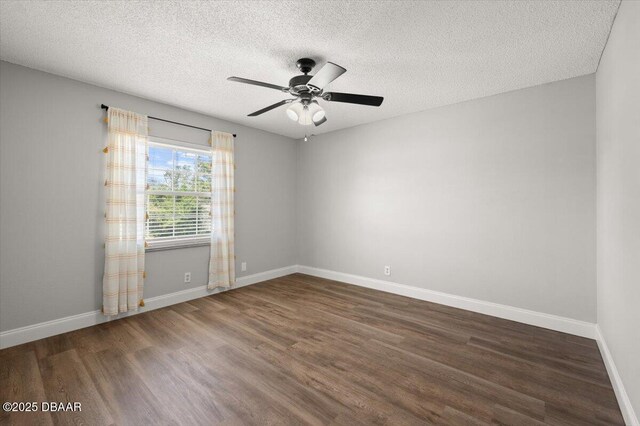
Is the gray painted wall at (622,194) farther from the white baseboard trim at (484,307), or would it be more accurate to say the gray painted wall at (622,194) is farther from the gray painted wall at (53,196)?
the gray painted wall at (53,196)

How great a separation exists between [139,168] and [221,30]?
2.10m

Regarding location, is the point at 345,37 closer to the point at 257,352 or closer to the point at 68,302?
the point at 257,352

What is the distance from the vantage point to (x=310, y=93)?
247 centimetres

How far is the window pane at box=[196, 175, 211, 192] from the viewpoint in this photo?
4.01 metres

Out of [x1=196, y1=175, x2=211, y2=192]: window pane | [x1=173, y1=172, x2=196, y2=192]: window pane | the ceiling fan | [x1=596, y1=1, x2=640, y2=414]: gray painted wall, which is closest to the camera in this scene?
[x1=596, y1=1, x2=640, y2=414]: gray painted wall

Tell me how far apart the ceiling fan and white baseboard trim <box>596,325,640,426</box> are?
2.51 metres

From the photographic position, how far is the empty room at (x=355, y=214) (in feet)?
6.00

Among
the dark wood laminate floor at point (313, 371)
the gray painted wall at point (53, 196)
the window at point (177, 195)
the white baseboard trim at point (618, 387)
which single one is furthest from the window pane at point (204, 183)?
the white baseboard trim at point (618, 387)

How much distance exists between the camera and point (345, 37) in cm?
218

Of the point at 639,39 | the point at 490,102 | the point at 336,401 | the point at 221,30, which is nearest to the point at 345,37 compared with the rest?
the point at 221,30

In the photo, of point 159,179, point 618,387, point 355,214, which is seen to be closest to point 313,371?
point 618,387

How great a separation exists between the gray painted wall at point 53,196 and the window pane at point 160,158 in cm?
21

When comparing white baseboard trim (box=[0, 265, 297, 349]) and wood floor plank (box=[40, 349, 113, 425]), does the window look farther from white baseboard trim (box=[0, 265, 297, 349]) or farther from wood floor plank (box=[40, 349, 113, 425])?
wood floor plank (box=[40, 349, 113, 425])

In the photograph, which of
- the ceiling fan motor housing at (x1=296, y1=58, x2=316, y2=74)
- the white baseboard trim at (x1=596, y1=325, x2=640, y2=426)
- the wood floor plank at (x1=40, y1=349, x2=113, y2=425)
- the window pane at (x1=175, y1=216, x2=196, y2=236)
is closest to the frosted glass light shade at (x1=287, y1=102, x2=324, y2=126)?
the ceiling fan motor housing at (x1=296, y1=58, x2=316, y2=74)
